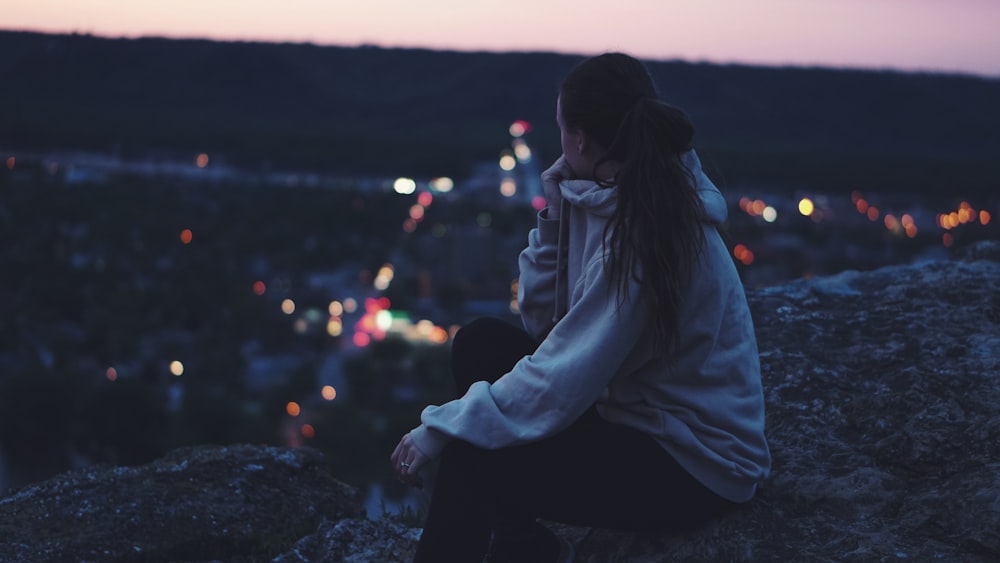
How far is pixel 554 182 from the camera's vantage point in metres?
2.45

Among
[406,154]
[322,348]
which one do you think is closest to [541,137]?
[406,154]

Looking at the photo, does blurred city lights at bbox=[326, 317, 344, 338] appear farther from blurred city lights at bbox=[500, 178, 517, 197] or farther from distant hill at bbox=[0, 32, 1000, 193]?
blurred city lights at bbox=[500, 178, 517, 197]

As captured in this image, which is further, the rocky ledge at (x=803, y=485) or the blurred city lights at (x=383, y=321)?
the blurred city lights at (x=383, y=321)

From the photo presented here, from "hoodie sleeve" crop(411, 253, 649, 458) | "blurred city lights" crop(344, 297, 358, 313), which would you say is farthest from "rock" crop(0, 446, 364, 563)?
"blurred city lights" crop(344, 297, 358, 313)

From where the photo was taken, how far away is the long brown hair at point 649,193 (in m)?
2.16

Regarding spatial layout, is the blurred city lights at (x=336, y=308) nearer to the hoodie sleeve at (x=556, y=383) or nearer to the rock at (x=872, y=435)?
the rock at (x=872, y=435)

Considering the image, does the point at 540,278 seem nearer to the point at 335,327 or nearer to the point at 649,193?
the point at 649,193

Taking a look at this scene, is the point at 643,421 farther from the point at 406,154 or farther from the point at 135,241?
the point at 406,154

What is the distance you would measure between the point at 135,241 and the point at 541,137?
120 feet

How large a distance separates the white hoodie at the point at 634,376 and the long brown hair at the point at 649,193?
0.03m

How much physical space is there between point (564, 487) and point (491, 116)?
7604 cm

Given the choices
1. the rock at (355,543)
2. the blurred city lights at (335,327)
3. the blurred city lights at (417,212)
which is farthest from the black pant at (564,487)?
the blurred city lights at (417,212)

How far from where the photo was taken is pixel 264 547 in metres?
3.18

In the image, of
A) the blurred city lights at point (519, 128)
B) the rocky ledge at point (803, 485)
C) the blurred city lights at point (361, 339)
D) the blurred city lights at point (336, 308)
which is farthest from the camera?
the blurred city lights at point (519, 128)
